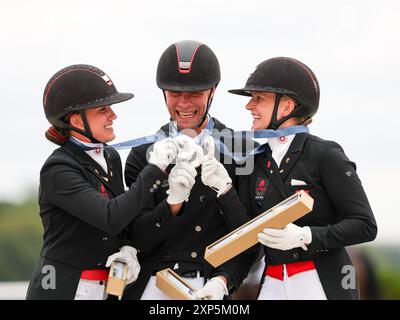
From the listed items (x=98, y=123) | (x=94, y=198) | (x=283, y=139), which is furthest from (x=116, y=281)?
(x=283, y=139)

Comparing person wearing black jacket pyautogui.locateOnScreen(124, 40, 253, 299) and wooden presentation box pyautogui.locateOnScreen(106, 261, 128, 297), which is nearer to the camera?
wooden presentation box pyautogui.locateOnScreen(106, 261, 128, 297)

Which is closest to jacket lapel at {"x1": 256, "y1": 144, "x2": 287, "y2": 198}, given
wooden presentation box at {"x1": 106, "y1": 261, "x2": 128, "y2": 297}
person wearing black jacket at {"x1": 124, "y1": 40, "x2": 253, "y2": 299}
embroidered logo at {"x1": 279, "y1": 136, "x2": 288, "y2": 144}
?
embroidered logo at {"x1": 279, "y1": 136, "x2": 288, "y2": 144}

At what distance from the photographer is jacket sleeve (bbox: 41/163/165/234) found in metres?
5.26

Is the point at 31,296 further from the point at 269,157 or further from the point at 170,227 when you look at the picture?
the point at 269,157

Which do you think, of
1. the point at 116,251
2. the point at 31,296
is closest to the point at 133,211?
the point at 116,251

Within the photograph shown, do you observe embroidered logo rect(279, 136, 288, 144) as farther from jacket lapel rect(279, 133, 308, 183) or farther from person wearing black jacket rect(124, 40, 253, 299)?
person wearing black jacket rect(124, 40, 253, 299)

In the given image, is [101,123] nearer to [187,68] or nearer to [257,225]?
[187,68]

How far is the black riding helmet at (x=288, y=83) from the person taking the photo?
Answer: 18.7 feet

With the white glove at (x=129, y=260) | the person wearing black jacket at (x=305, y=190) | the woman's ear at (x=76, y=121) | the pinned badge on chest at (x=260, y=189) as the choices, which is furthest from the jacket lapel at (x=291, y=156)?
the woman's ear at (x=76, y=121)

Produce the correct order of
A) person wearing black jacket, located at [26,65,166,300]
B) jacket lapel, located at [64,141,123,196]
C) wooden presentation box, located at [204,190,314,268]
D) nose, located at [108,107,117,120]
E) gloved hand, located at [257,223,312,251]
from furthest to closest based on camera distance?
nose, located at [108,107,117,120] < jacket lapel, located at [64,141,123,196] < person wearing black jacket, located at [26,65,166,300] < gloved hand, located at [257,223,312,251] < wooden presentation box, located at [204,190,314,268]

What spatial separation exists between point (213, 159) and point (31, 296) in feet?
5.18

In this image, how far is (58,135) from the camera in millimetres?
5820

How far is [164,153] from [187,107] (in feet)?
2.34

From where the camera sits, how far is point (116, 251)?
18.7 ft
